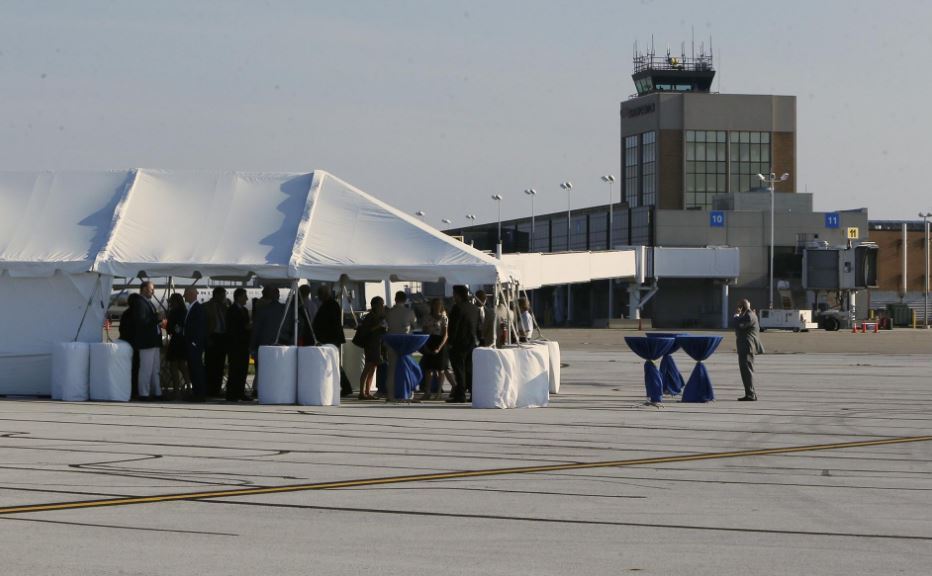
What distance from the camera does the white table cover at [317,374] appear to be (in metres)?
21.1

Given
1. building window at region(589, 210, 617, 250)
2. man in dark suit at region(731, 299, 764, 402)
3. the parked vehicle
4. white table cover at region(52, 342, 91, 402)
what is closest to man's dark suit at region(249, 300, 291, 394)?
white table cover at region(52, 342, 91, 402)

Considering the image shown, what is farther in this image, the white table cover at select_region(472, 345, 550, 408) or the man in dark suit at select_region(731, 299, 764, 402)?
the man in dark suit at select_region(731, 299, 764, 402)

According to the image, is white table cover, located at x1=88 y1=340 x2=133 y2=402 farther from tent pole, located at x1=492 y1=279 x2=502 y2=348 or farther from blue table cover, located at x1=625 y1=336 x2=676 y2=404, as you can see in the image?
blue table cover, located at x1=625 y1=336 x2=676 y2=404

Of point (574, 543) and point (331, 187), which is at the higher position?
point (331, 187)

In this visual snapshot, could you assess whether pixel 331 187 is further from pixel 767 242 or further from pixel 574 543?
pixel 767 242

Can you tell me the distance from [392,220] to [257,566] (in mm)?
15193

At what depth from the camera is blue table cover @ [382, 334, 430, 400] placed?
21203mm

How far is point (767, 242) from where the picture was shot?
91938 mm

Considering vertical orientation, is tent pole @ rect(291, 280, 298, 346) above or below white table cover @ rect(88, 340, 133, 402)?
above

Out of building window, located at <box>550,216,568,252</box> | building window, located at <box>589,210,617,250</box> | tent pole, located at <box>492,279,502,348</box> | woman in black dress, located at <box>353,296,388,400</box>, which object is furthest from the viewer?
building window, located at <box>550,216,568,252</box>

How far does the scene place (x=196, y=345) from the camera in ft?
71.5

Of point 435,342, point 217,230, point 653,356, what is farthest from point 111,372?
point 653,356

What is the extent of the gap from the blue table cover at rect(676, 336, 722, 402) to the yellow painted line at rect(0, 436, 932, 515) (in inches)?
226

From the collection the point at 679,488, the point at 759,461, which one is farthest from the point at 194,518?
the point at 759,461
